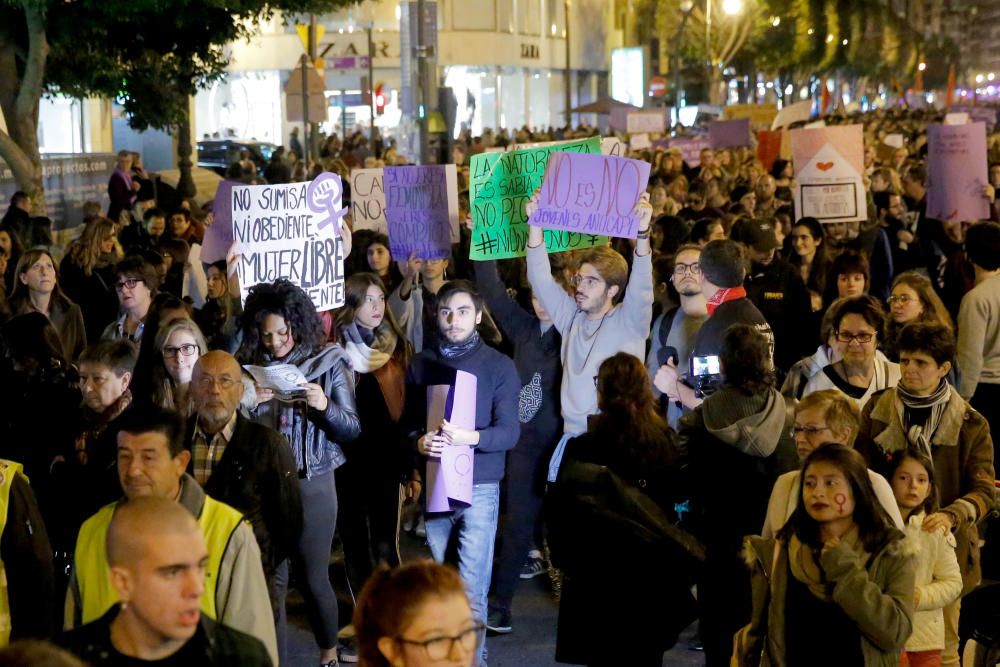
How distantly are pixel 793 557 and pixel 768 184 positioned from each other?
11239 mm

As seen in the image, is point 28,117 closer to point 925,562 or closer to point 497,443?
point 497,443

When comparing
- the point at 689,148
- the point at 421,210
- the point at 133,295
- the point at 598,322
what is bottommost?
the point at 598,322

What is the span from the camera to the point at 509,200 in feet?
28.0

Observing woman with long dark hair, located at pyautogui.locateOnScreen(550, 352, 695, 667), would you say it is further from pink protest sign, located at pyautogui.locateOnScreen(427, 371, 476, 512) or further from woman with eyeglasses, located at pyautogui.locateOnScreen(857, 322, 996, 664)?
pink protest sign, located at pyautogui.locateOnScreen(427, 371, 476, 512)

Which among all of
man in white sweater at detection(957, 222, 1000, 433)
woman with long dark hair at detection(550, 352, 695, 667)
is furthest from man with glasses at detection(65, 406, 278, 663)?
man in white sweater at detection(957, 222, 1000, 433)

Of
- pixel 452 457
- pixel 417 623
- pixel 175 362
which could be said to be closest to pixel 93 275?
pixel 175 362

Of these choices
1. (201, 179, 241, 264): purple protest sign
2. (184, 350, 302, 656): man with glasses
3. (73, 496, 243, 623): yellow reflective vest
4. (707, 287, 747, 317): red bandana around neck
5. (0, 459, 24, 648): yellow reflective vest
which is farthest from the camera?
(201, 179, 241, 264): purple protest sign

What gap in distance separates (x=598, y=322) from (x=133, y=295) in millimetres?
2501

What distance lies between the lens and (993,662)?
5.59m

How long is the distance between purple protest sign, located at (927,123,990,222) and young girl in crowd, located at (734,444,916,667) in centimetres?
919

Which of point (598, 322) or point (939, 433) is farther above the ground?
point (598, 322)

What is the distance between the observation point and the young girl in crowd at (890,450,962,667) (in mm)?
5102

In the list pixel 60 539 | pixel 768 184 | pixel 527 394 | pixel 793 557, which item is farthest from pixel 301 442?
pixel 768 184

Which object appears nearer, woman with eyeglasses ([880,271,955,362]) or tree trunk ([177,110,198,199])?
woman with eyeglasses ([880,271,955,362])
